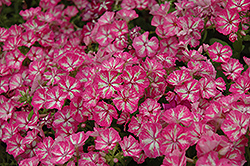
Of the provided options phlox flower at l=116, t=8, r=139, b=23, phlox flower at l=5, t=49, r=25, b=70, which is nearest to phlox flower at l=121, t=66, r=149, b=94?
phlox flower at l=116, t=8, r=139, b=23

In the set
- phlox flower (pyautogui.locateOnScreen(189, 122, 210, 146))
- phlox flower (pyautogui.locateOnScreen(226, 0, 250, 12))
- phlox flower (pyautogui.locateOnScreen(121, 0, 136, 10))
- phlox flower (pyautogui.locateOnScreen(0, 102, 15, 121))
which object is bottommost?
phlox flower (pyautogui.locateOnScreen(0, 102, 15, 121))

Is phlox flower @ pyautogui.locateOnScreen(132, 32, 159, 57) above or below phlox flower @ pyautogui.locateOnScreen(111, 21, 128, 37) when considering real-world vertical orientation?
below

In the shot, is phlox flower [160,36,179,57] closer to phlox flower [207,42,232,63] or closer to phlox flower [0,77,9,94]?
phlox flower [207,42,232,63]

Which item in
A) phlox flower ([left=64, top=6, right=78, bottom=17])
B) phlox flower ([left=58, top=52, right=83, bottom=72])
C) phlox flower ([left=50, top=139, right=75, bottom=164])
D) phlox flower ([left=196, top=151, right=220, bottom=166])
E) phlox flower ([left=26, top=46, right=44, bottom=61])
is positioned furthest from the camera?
phlox flower ([left=64, top=6, right=78, bottom=17])

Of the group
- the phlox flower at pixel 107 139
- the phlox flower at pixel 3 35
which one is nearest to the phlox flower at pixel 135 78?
the phlox flower at pixel 107 139

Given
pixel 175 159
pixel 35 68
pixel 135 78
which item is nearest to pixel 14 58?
pixel 35 68

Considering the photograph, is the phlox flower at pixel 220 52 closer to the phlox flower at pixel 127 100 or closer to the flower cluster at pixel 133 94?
the flower cluster at pixel 133 94

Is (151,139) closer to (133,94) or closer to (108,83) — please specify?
(133,94)
